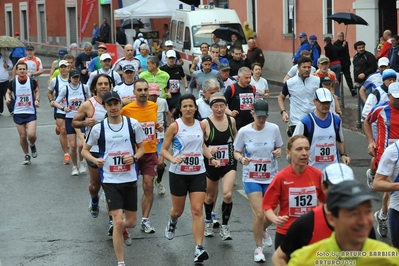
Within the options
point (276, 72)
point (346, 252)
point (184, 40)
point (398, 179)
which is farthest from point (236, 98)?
point (276, 72)

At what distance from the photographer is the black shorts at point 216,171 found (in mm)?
10031

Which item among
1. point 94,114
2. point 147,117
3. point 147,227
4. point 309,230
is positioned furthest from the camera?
point 147,117

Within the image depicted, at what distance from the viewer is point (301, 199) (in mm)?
6941

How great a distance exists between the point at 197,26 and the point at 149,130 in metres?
17.7

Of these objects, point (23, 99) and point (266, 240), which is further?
point (23, 99)

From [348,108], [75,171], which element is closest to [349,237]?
[75,171]

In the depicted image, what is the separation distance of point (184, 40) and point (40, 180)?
604 inches

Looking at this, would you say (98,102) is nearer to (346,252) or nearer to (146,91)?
(146,91)

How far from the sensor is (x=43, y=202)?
12406 mm

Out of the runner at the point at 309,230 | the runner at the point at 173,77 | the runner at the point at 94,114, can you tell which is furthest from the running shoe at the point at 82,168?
the runner at the point at 309,230

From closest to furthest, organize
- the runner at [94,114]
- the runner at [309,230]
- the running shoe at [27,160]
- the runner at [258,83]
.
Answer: the runner at [309,230] < the runner at [94,114] < the runner at [258,83] < the running shoe at [27,160]

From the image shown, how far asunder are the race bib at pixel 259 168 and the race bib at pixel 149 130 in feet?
6.82

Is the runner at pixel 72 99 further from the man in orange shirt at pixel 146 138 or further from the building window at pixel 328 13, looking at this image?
the building window at pixel 328 13

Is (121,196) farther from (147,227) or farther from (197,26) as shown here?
(197,26)
